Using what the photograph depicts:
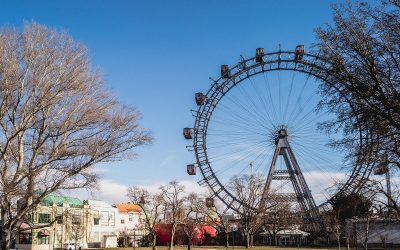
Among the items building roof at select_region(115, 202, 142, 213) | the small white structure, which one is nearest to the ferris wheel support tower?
the small white structure

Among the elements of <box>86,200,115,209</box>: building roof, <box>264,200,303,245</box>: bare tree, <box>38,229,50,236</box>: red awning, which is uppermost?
<box>86,200,115,209</box>: building roof

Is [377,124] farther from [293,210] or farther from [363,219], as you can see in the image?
[293,210]

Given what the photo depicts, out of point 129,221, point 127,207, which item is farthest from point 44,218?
point 127,207

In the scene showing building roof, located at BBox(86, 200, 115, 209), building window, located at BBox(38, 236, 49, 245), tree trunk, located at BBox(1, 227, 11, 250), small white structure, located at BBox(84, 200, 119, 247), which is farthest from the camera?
building roof, located at BBox(86, 200, 115, 209)

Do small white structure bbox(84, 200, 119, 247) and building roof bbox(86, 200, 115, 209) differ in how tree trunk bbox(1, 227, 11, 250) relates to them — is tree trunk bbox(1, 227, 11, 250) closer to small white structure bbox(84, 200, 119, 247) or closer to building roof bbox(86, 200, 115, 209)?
small white structure bbox(84, 200, 119, 247)

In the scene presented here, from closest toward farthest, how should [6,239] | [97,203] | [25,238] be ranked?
[6,239], [25,238], [97,203]

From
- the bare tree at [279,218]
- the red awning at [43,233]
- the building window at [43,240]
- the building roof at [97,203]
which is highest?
the building roof at [97,203]

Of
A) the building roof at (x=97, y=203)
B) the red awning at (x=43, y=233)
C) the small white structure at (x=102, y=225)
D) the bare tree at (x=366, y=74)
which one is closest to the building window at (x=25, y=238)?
the red awning at (x=43, y=233)

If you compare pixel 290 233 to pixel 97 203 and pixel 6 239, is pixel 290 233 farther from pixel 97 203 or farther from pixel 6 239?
pixel 6 239

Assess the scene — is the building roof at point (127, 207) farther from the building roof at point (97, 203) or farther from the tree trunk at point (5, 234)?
the tree trunk at point (5, 234)

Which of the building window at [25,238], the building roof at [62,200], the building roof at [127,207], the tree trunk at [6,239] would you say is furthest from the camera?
the building roof at [127,207]

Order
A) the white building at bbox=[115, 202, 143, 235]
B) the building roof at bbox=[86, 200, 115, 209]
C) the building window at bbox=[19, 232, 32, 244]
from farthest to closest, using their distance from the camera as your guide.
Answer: the white building at bbox=[115, 202, 143, 235]
the building roof at bbox=[86, 200, 115, 209]
the building window at bbox=[19, 232, 32, 244]

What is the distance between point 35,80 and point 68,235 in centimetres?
5470

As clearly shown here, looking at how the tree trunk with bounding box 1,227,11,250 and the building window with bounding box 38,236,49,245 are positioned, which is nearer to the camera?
the tree trunk with bounding box 1,227,11,250
